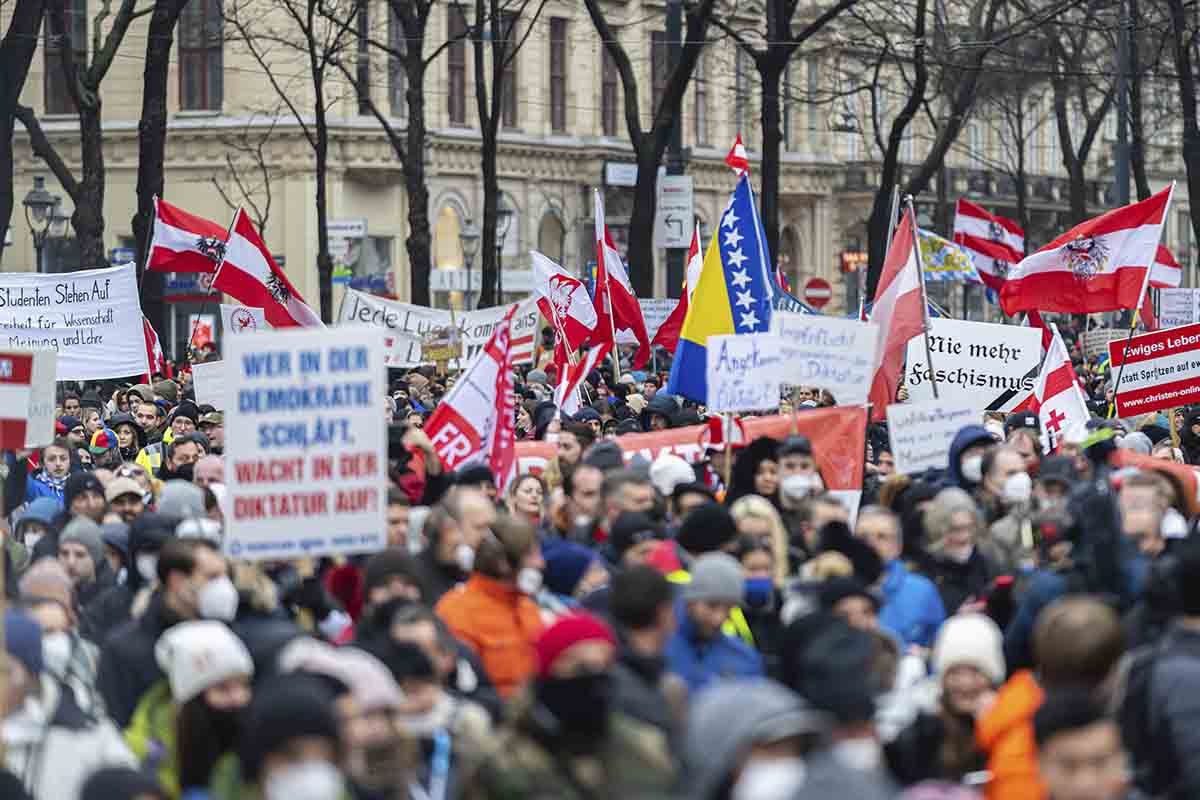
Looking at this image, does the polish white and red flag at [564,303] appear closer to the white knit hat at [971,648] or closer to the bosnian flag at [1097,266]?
the bosnian flag at [1097,266]

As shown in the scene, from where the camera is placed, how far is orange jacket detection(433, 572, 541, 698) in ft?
27.2

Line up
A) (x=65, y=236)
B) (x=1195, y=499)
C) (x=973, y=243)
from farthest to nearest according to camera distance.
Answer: (x=65, y=236) < (x=973, y=243) < (x=1195, y=499)

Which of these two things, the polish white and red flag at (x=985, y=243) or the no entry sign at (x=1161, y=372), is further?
the polish white and red flag at (x=985, y=243)

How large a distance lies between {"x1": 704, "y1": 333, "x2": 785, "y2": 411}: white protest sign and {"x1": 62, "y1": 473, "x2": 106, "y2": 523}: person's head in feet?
10.0

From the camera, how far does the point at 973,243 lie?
3069 cm

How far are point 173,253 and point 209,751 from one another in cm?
1660

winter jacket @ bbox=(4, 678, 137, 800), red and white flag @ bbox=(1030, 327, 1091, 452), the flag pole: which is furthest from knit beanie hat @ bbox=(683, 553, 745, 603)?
red and white flag @ bbox=(1030, 327, 1091, 452)

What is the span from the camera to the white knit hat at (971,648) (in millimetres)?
7250

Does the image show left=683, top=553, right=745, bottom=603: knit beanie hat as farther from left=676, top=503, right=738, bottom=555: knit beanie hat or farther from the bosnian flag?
the bosnian flag

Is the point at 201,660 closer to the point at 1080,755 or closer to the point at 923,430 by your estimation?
the point at 1080,755

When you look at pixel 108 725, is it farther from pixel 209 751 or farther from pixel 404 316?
pixel 404 316

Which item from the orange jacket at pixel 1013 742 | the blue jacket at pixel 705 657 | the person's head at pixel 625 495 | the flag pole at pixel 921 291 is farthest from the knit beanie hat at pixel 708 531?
the flag pole at pixel 921 291

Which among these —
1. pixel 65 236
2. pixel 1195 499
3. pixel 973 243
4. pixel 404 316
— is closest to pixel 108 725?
pixel 1195 499

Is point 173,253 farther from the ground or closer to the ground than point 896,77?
closer to the ground
